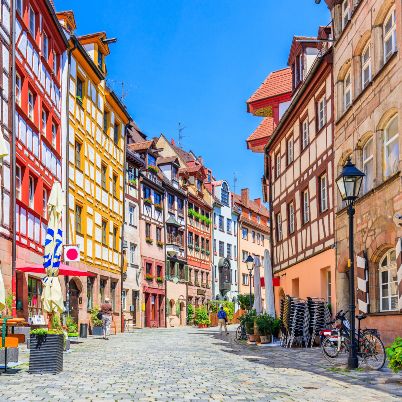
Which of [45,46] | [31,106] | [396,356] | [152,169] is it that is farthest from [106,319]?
[152,169]

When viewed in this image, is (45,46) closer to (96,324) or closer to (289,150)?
(289,150)

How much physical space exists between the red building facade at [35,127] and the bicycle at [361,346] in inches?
428

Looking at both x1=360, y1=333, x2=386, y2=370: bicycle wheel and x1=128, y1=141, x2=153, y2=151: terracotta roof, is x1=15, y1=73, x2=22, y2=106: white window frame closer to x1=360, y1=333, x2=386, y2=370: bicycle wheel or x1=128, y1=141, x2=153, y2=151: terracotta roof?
x1=360, y1=333, x2=386, y2=370: bicycle wheel

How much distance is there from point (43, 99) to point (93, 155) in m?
7.99

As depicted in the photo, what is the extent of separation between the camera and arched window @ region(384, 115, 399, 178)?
51.5 feet

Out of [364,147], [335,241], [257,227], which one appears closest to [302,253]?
[335,241]

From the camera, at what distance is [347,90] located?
2002 cm

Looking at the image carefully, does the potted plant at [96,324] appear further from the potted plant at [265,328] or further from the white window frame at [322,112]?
the white window frame at [322,112]

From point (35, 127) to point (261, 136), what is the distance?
13.1 m

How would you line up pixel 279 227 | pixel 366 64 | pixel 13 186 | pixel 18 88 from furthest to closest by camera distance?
Answer: pixel 279 227
pixel 18 88
pixel 13 186
pixel 366 64

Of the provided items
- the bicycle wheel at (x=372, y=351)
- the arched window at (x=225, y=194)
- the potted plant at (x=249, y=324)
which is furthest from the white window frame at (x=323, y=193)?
the arched window at (x=225, y=194)

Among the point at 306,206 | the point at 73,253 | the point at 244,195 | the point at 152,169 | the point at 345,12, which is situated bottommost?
the point at 73,253

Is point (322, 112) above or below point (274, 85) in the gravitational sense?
below

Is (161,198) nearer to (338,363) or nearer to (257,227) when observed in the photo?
(257,227)
